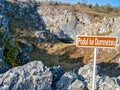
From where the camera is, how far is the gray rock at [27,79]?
2338cm

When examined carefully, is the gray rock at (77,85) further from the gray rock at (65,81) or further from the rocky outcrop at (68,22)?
the rocky outcrop at (68,22)

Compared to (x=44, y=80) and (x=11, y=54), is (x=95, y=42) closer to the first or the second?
(x=44, y=80)

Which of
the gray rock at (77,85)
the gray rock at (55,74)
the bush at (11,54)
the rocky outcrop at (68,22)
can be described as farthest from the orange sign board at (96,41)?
the rocky outcrop at (68,22)

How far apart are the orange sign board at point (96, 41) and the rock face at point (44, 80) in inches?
199

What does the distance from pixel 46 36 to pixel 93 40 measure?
365 ft

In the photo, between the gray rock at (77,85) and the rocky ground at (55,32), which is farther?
the rocky ground at (55,32)

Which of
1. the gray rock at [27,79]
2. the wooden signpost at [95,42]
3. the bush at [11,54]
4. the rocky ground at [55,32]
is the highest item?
the wooden signpost at [95,42]

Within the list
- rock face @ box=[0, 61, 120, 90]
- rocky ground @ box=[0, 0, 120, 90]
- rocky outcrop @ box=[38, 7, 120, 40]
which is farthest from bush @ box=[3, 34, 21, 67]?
rocky outcrop @ box=[38, 7, 120, 40]

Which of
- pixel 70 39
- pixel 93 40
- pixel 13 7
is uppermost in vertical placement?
pixel 93 40

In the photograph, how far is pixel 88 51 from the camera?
110 m

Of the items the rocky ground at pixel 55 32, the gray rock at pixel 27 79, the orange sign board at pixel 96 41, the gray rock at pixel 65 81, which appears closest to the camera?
the orange sign board at pixel 96 41

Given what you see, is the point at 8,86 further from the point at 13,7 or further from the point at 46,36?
the point at 13,7

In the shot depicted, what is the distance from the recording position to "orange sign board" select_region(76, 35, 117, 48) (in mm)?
19922

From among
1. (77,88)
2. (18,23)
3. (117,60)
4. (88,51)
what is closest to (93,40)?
(77,88)
